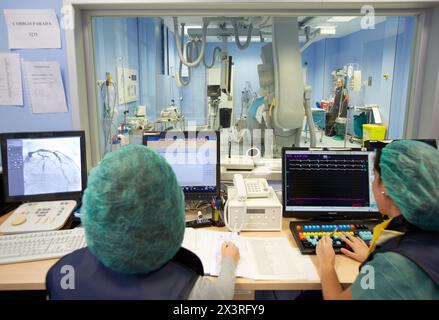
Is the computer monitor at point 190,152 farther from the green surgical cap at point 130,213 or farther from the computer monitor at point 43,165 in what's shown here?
the green surgical cap at point 130,213

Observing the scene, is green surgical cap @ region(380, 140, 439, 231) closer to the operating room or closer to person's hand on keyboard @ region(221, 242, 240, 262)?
person's hand on keyboard @ region(221, 242, 240, 262)

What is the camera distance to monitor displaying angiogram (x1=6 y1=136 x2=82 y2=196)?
144 centimetres

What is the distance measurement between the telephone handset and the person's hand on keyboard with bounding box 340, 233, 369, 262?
0.39 metres

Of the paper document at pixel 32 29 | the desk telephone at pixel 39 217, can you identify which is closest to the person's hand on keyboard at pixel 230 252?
the desk telephone at pixel 39 217

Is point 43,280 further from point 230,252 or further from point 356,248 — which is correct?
point 356,248

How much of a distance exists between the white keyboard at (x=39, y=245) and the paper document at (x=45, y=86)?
691 mm

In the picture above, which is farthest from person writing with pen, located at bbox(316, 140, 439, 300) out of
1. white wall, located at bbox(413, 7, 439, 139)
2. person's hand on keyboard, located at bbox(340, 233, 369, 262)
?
white wall, located at bbox(413, 7, 439, 139)

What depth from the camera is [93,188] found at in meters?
0.68

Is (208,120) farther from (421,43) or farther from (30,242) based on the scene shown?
(30,242)

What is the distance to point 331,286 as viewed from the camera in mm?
1004

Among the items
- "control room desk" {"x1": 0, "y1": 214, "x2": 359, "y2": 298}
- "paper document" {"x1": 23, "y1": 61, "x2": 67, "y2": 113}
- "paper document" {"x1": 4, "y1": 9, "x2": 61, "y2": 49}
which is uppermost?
"paper document" {"x1": 4, "y1": 9, "x2": 61, "y2": 49}

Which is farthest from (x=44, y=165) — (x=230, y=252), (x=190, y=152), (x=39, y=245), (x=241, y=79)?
(x=241, y=79)

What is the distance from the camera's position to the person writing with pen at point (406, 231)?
2.32 ft

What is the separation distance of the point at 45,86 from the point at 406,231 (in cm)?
170
